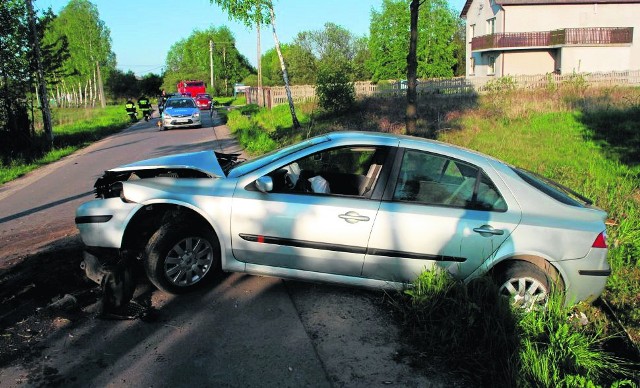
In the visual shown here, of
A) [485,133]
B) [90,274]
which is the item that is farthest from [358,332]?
[485,133]

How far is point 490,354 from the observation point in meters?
3.46

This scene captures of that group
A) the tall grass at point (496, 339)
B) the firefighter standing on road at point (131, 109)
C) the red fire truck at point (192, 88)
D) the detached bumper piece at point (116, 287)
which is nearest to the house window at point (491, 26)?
the red fire truck at point (192, 88)

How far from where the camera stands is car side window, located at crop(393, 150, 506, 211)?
423 centimetres

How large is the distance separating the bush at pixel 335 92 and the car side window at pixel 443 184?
17.4m

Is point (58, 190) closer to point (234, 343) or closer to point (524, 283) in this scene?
point (234, 343)

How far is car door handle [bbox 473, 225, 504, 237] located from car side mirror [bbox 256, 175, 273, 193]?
5.60 feet

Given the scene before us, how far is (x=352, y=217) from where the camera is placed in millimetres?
4230

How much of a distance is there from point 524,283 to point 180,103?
25.5 metres

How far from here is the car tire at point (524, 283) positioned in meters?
4.14

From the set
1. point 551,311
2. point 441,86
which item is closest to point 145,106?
point 441,86

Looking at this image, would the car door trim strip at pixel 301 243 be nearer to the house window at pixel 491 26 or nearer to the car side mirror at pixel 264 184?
the car side mirror at pixel 264 184

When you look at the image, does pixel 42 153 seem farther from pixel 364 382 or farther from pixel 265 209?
pixel 364 382

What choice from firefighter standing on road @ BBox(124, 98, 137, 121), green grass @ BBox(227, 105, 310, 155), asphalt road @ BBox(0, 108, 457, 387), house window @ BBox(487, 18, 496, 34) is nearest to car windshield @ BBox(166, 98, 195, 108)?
green grass @ BBox(227, 105, 310, 155)

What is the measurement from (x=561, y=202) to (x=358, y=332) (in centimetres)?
197
